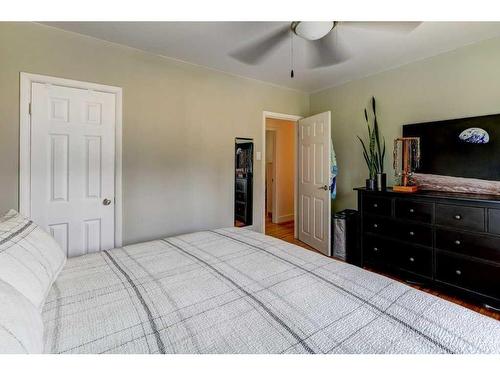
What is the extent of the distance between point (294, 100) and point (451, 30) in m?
2.01

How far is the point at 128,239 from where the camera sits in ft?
8.23

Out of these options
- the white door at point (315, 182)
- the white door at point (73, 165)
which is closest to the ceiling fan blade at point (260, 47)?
the white door at point (315, 182)

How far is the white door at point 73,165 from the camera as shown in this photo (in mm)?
2064

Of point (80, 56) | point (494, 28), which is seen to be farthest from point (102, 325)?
point (494, 28)

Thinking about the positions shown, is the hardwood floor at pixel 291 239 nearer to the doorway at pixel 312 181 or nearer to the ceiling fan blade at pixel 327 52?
the doorway at pixel 312 181

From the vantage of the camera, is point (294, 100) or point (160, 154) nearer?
point (160, 154)

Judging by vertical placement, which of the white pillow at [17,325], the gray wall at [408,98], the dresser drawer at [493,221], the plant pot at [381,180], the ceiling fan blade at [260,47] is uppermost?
the ceiling fan blade at [260,47]

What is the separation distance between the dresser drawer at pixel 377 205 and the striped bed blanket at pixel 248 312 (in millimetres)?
1597

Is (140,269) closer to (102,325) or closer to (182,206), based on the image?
(102,325)

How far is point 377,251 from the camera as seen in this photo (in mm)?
2633

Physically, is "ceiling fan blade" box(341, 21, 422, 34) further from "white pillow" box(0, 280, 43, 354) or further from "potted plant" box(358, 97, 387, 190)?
"white pillow" box(0, 280, 43, 354)

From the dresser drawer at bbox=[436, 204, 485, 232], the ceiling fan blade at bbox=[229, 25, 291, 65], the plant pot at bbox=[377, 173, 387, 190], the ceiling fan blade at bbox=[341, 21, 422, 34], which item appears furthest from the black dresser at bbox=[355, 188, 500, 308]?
the ceiling fan blade at bbox=[229, 25, 291, 65]

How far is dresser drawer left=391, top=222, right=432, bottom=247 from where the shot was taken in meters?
2.24

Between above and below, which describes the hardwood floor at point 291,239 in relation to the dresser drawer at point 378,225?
below
